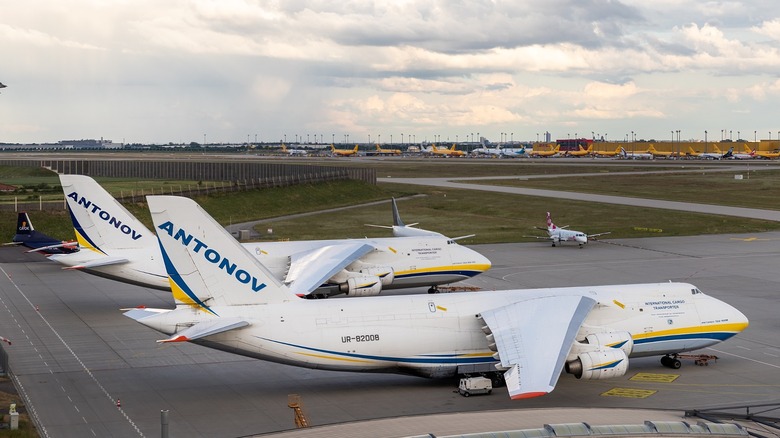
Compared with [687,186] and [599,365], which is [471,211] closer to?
[687,186]

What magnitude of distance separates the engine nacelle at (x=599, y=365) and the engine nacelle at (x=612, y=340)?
1.76m

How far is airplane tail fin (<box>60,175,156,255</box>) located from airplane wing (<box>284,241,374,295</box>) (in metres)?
8.51

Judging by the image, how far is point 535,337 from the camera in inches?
1345

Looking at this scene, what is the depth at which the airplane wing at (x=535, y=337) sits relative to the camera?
102ft

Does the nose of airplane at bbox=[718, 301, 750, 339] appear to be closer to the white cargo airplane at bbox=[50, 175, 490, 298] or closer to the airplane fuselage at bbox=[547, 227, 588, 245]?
the white cargo airplane at bbox=[50, 175, 490, 298]

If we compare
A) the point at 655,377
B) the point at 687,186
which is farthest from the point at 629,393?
the point at 687,186

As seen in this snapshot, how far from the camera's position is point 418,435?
2234 cm

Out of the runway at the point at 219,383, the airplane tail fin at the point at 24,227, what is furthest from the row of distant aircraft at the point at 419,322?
the airplane tail fin at the point at 24,227

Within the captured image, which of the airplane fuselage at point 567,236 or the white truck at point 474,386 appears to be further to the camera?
the airplane fuselage at point 567,236

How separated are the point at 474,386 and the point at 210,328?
10298 mm

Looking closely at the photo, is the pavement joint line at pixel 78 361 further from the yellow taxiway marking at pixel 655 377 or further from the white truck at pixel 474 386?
the yellow taxiway marking at pixel 655 377

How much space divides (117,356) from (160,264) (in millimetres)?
9782

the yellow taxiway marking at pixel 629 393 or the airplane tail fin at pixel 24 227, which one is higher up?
the airplane tail fin at pixel 24 227

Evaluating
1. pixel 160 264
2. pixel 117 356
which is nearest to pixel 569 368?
pixel 117 356
